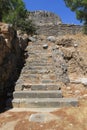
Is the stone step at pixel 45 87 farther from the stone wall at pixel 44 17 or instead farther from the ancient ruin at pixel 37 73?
the stone wall at pixel 44 17

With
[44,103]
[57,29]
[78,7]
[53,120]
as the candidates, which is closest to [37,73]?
[44,103]

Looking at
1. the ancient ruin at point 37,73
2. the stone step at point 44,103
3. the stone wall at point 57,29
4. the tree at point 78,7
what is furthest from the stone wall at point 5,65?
the stone wall at point 57,29

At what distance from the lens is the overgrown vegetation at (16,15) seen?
17.4m

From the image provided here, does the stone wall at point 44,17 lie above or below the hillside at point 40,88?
above

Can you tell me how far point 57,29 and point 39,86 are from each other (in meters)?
13.2

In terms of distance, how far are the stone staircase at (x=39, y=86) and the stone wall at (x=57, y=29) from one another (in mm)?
9029

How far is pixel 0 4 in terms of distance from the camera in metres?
17.1

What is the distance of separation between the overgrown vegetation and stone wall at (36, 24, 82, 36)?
2117 mm

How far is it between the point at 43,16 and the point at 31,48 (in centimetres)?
1379

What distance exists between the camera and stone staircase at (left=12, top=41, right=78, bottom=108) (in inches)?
261

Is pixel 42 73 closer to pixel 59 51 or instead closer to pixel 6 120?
pixel 59 51

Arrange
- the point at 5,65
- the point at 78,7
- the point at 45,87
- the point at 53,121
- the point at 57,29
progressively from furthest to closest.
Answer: the point at 57,29, the point at 78,7, the point at 45,87, the point at 5,65, the point at 53,121

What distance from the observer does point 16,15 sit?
1791 cm

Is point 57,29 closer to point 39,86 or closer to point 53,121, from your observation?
point 39,86
